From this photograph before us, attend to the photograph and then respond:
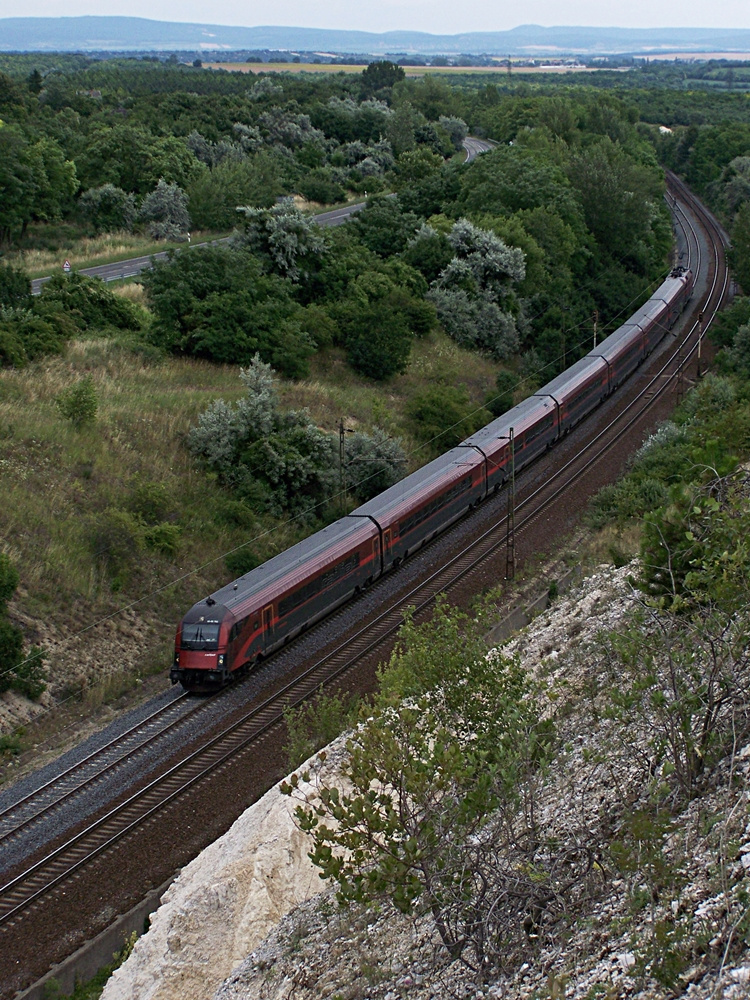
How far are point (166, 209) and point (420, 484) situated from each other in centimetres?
3916

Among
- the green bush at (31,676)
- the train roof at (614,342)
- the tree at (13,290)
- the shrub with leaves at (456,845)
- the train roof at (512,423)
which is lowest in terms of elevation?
the green bush at (31,676)

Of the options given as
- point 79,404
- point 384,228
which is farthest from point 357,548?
point 384,228

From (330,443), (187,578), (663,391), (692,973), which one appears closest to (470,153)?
(663,391)

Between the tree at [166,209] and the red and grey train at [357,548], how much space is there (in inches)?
1204

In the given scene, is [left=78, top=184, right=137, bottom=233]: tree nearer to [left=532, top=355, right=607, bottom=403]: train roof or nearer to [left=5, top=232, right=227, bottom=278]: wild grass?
[left=5, top=232, right=227, bottom=278]: wild grass

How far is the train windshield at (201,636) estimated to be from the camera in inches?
1011

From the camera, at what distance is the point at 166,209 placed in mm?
65938

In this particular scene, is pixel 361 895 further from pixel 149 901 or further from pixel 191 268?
pixel 191 268

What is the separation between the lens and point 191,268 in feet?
149

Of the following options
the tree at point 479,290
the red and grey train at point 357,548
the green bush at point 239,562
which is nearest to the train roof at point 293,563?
the red and grey train at point 357,548

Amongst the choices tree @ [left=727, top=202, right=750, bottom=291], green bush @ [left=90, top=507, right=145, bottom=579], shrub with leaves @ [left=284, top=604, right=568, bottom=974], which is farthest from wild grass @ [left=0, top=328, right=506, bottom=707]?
tree @ [left=727, top=202, right=750, bottom=291]

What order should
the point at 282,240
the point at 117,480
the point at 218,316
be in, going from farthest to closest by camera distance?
the point at 282,240, the point at 218,316, the point at 117,480

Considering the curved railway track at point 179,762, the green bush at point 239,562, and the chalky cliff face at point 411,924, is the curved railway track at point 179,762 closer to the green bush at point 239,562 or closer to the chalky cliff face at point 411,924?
the chalky cliff face at point 411,924

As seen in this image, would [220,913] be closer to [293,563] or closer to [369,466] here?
[293,563]
